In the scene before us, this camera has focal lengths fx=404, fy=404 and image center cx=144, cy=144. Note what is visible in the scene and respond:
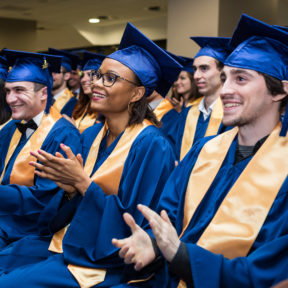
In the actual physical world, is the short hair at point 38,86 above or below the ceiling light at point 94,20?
below

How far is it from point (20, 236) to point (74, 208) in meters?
0.59

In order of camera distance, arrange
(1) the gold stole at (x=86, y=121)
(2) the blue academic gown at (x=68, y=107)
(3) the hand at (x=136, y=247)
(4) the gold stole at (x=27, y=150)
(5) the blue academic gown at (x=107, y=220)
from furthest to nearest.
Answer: (2) the blue academic gown at (x=68, y=107) < (1) the gold stole at (x=86, y=121) < (4) the gold stole at (x=27, y=150) < (5) the blue academic gown at (x=107, y=220) < (3) the hand at (x=136, y=247)

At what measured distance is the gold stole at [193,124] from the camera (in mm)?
4082

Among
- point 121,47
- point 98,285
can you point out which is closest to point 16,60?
point 121,47

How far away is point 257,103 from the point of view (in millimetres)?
1826

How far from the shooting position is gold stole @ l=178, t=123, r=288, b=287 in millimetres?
1642

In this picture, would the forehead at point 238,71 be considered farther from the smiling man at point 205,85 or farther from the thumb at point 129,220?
the smiling man at point 205,85

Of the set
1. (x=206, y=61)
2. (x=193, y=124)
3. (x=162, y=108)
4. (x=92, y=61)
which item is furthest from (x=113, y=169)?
(x=92, y=61)

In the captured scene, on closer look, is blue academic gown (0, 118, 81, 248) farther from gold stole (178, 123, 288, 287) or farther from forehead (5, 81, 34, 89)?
gold stole (178, 123, 288, 287)

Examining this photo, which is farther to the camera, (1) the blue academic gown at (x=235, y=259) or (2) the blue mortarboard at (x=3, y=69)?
(2) the blue mortarboard at (x=3, y=69)

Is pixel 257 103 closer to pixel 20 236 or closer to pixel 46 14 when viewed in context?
pixel 20 236

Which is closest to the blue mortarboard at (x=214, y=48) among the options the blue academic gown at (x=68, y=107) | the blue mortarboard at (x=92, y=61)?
the blue mortarboard at (x=92, y=61)

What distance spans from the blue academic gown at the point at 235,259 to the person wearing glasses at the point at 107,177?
37 cm

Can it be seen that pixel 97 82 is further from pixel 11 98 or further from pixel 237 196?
pixel 237 196
